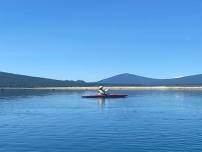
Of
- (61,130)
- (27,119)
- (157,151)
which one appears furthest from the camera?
(27,119)

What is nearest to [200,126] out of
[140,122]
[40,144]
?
[140,122]

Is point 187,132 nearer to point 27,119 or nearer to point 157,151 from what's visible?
point 157,151

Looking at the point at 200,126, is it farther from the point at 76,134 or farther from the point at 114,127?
the point at 76,134

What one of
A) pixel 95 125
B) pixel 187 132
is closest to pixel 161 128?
pixel 187 132

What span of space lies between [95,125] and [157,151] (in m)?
21.9

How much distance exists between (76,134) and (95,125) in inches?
383

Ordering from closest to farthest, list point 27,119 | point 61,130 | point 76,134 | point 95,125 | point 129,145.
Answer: point 129,145 → point 76,134 → point 61,130 → point 95,125 → point 27,119

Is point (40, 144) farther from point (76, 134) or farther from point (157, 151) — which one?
point (157, 151)

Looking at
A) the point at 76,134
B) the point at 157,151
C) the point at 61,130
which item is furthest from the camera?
the point at 61,130

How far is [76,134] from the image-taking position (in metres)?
56.9

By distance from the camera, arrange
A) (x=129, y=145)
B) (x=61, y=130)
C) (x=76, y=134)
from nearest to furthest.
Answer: (x=129, y=145), (x=76, y=134), (x=61, y=130)

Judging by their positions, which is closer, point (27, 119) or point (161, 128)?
point (161, 128)

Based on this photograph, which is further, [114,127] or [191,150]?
[114,127]

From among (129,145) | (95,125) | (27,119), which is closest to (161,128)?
(95,125)
